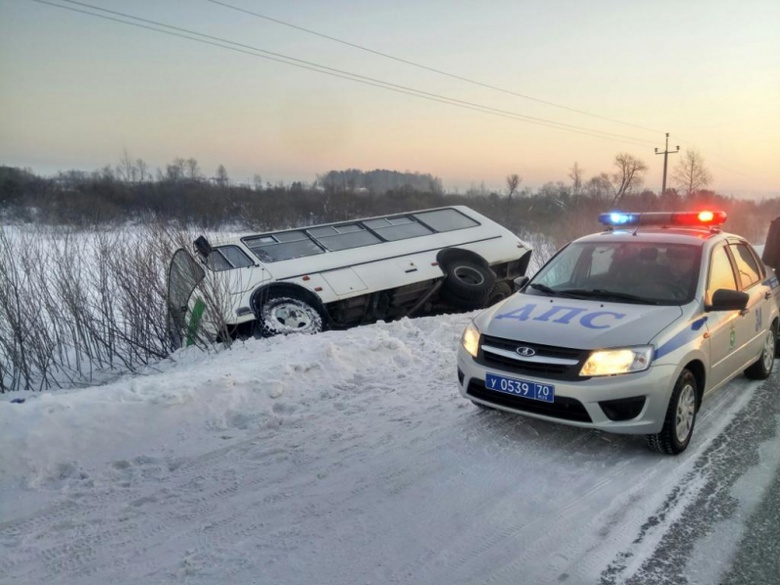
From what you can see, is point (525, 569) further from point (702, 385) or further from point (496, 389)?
point (702, 385)

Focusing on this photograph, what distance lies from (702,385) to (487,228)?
7141 millimetres

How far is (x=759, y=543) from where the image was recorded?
2990 millimetres

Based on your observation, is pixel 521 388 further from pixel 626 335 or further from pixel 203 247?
pixel 203 247

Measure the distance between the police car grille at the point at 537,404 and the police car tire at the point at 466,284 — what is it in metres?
5.51

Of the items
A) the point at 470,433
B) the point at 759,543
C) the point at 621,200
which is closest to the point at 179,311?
the point at 470,433

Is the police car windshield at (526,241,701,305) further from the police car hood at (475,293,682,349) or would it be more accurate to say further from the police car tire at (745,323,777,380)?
the police car tire at (745,323,777,380)

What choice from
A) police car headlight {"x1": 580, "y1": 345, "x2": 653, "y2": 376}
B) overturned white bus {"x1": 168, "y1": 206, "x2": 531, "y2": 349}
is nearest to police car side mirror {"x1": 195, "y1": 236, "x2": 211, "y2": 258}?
overturned white bus {"x1": 168, "y1": 206, "x2": 531, "y2": 349}

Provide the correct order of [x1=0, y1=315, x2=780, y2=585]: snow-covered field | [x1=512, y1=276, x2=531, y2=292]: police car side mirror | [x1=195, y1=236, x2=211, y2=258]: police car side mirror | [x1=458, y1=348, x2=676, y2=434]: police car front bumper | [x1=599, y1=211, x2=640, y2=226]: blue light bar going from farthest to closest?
[x1=195, y1=236, x2=211, y2=258]: police car side mirror → [x1=599, y1=211, x2=640, y2=226]: blue light bar → [x1=512, y1=276, x2=531, y2=292]: police car side mirror → [x1=458, y1=348, x2=676, y2=434]: police car front bumper → [x1=0, y1=315, x2=780, y2=585]: snow-covered field

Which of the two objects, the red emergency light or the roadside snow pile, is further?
the red emergency light

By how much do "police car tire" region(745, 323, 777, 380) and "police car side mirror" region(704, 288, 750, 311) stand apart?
1752 mm

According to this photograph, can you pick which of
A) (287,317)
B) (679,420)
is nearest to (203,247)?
(287,317)

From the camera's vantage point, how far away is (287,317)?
8.06 metres

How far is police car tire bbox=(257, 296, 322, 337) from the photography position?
7734mm

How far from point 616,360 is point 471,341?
113 centimetres
